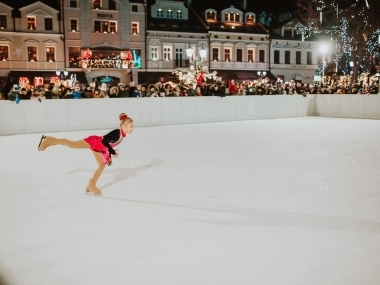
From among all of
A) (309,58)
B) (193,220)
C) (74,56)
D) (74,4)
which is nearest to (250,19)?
(309,58)

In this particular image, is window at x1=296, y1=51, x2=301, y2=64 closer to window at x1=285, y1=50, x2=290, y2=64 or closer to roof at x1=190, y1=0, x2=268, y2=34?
window at x1=285, y1=50, x2=290, y2=64

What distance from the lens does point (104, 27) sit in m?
35.7

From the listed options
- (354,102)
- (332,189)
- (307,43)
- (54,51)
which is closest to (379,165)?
(332,189)

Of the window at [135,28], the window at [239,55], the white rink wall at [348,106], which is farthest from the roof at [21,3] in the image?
the white rink wall at [348,106]

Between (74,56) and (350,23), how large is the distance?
19.6m

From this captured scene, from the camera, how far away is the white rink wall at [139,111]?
14414mm

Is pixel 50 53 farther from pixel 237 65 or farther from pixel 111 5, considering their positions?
pixel 237 65

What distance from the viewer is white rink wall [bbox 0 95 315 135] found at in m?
14.4

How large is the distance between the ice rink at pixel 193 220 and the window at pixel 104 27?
27.2 metres

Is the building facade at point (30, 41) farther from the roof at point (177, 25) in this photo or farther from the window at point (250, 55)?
the window at point (250, 55)

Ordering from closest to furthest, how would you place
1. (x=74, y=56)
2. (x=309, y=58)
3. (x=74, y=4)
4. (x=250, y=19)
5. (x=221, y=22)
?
(x=74, y=4)
(x=74, y=56)
(x=221, y=22)
(x=250, y=19)
(x=309, y=58)

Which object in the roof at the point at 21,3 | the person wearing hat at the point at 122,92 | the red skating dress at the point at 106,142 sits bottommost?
the red skating dress at the point at 106,142

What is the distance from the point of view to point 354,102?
20906 millimetres

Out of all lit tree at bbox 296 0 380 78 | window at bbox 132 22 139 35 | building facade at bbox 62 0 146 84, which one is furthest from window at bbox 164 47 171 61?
lit tree at bbox 296 0 380 78
